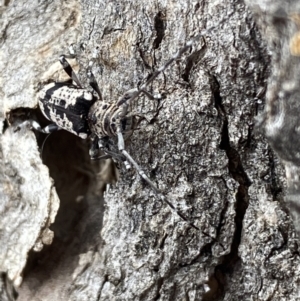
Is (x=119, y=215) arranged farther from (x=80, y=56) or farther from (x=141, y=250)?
(x=80, y=56)

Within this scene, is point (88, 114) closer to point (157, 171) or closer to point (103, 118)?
point (103, 118)

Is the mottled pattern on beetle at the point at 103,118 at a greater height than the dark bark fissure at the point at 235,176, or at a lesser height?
greater

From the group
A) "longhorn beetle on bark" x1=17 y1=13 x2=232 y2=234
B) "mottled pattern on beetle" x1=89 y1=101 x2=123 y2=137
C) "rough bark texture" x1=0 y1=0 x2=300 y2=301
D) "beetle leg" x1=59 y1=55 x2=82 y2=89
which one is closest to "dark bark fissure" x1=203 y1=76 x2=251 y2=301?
"rough bark texture" x1=0 y1=0 x2=300 y2=301

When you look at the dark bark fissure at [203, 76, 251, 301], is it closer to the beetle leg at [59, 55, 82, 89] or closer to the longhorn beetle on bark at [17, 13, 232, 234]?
the longhorn beetle on bark at [17, 13, 232, 234]

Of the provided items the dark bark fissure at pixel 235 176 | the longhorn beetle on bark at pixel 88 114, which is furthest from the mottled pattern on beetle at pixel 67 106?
the dark bark fissure at pixel 235 176

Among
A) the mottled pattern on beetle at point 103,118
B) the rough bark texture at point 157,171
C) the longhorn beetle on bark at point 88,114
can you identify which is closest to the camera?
the rough bark texture at point 157,171

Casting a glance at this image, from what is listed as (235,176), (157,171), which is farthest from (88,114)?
(235,176)

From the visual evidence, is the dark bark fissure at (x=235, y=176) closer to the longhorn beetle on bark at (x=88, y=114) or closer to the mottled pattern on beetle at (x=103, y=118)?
the longhorn beetle on bark at (x=88, y=114)
